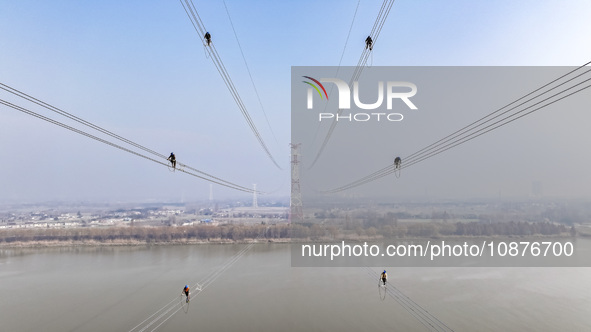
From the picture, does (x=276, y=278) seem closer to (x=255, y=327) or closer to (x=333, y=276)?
(x=333, y=276)

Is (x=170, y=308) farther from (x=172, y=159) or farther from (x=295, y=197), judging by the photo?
(x=295, y=197)

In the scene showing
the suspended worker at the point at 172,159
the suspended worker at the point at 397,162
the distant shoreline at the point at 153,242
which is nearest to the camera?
the suspended worker at the point at 172,159

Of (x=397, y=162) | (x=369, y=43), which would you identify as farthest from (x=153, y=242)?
(x=369, y=43)

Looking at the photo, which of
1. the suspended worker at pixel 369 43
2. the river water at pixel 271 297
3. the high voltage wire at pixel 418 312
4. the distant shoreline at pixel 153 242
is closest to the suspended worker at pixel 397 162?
the suspended worker at pixel 369 43

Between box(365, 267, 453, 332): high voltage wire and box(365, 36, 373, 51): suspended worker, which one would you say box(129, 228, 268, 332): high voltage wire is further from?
box(365, 36, 373, 51): suspended worker

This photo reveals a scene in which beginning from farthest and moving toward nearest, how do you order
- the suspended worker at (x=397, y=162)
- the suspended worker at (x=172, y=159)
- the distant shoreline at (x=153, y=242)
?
the distant shoreline at (x=153, y=242)
the suspended worker at (x=397, y=162)
the suspended worker at (x=172, y=159)

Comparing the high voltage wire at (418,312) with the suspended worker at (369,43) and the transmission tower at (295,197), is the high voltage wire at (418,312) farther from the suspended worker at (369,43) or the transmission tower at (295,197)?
the transmission tower at (295,197)

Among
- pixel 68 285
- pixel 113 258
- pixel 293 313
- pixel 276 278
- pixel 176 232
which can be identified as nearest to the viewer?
pixel 293 313

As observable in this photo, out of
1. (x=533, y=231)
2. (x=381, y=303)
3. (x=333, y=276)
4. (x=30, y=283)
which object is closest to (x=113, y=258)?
(x=30, y=283)
